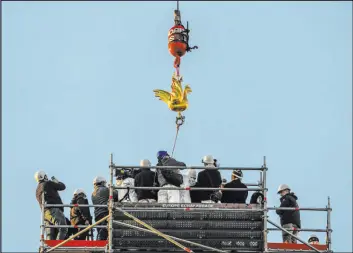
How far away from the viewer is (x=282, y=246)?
2349 inches

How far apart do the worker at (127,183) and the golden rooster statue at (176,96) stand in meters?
6.65

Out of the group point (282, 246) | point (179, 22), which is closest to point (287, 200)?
point (282, 246)

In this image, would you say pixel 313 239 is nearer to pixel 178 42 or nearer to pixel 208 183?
pixel 208 183

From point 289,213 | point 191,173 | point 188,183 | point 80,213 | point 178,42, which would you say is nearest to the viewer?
point 188,183

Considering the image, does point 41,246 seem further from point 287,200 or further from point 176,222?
point 287,200

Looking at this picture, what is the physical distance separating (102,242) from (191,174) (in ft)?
11.6

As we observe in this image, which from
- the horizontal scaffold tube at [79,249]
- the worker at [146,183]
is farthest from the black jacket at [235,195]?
the horizontal scaffold tube at [79,249]

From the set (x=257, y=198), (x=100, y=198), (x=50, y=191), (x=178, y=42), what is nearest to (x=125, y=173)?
(x=100, y=198)

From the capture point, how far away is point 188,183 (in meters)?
60.0

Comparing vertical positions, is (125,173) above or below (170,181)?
above

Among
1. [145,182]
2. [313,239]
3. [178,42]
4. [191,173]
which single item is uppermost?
[178,42]

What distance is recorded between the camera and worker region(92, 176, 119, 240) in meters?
60.2

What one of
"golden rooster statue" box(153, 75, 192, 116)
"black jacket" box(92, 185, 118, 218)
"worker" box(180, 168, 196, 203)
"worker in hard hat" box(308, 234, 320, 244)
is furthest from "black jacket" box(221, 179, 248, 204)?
"golden rooster statue" box(153, 75, 192, 116)

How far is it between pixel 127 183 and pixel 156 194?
3.94 feet
